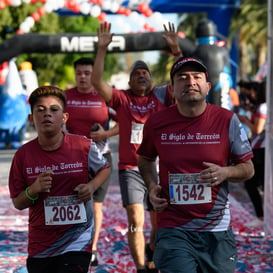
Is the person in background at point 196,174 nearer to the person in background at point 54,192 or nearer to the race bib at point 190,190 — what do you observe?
the race bib at point 190,190

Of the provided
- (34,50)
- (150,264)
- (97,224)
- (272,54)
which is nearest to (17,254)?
(97,224)

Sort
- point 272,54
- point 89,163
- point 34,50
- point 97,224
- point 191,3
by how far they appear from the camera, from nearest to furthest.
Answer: point 89,163, point 97,224, point 272,54, point 34,50, point 191,3

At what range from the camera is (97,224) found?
21.3 feet

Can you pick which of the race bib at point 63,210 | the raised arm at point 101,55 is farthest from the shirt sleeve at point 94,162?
the raised arm at point 101,55

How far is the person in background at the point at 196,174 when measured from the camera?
3672mm

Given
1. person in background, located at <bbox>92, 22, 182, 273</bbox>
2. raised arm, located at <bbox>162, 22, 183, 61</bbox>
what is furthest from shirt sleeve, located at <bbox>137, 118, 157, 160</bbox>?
raised arm, located at <bbox>162, 22, 183, 61</bbox>

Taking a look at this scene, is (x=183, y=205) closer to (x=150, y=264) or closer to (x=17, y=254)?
(x=150, y=264)

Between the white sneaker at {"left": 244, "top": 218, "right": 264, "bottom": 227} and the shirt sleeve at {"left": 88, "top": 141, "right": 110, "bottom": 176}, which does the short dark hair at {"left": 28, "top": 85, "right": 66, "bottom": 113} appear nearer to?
the shirt sleeve at {"left": 88, "top": 141, "right": 110, "bottom": 176}

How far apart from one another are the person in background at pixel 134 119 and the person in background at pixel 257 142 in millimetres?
2395

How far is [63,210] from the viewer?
3891 millimetres

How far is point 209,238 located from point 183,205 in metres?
0.25

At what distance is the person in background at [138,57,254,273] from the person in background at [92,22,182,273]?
1937 millimetres

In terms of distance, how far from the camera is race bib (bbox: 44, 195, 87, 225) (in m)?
3.88

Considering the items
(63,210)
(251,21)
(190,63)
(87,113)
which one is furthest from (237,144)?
(251,21)
